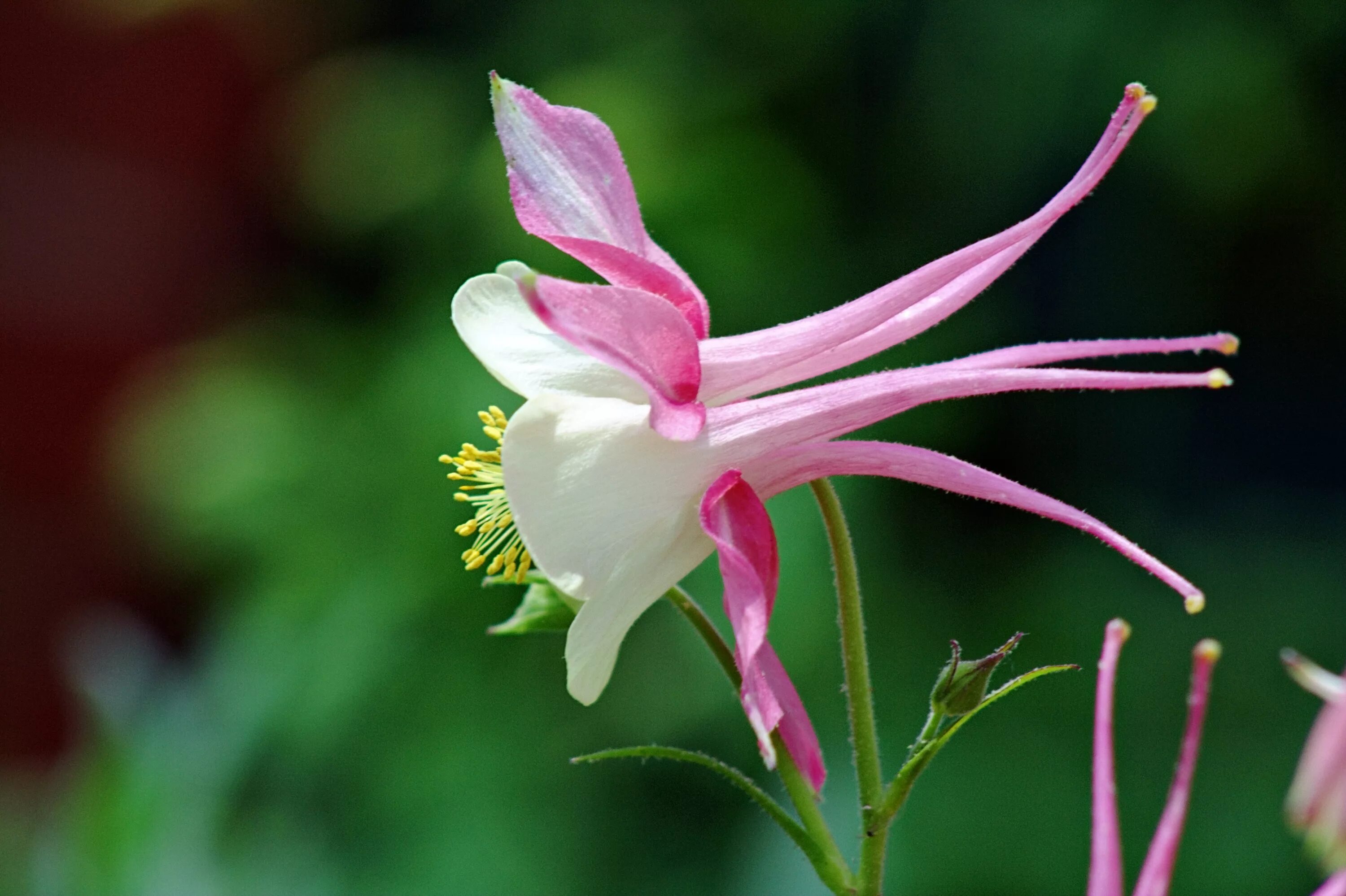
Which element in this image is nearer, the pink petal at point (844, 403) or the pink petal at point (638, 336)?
the pink petal at point (638, 336)

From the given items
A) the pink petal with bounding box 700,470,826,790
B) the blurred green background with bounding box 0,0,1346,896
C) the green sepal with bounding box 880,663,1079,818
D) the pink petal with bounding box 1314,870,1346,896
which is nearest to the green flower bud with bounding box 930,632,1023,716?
the green sepal with bounding box 880,663,1079,818

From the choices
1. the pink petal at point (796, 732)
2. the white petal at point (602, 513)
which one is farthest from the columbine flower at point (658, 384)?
the pink petal at point (796, 732)

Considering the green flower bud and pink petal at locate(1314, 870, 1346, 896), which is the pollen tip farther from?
the green flower bud

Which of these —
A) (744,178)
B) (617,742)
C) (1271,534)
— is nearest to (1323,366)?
(1271,534)

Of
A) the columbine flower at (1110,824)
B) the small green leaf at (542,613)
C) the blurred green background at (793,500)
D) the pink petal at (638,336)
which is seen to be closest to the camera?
the columbine flower at (1110,824)

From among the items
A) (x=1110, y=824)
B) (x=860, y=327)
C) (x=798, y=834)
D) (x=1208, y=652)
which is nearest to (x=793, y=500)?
(x=860, y=327)

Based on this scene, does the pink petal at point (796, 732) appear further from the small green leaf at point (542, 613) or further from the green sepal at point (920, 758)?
the small green leaf at point (542, 613)

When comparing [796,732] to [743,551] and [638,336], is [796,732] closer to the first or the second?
[743,551]
